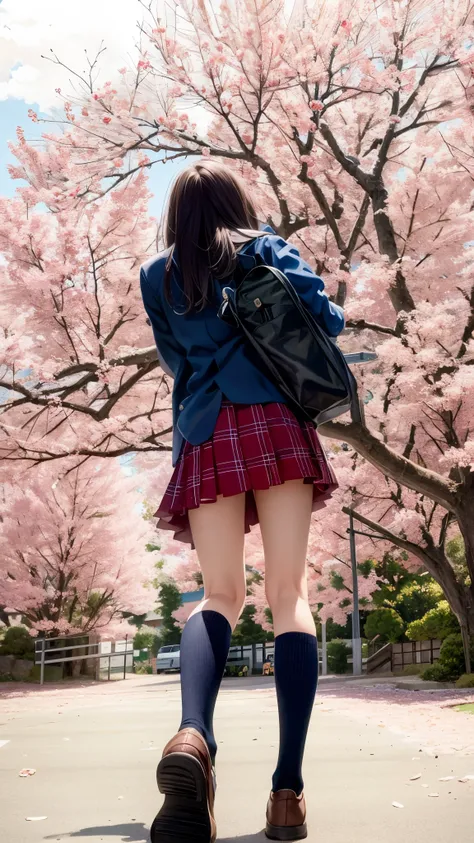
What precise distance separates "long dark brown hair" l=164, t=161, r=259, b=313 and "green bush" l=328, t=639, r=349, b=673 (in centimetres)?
2036

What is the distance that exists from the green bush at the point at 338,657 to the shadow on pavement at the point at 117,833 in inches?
796

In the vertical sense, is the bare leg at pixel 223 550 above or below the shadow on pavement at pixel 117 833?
above

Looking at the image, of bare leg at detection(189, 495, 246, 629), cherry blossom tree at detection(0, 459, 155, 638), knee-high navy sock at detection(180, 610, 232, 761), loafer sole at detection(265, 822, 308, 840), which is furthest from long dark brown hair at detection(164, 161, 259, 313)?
cherry blossom tree at detection(0, 459, 155, 638)

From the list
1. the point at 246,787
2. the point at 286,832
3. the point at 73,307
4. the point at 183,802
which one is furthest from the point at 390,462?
the point at 183,802

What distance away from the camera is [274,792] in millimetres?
1759

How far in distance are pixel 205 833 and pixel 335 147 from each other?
852 centimetres

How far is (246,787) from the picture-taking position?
2400 mm

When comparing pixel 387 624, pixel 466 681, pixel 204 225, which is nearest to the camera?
pixel 204 225

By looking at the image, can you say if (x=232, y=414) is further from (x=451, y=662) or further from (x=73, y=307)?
(x=451, y=662)

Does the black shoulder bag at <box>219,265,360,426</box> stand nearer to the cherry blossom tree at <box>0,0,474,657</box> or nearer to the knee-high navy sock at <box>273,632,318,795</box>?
the knee-high navy sock at <box>273,632,318,795</box>

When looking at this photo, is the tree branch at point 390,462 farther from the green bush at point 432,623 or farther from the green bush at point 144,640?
the green bush at point 144,640

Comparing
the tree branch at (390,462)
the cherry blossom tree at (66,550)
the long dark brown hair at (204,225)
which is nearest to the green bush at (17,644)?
the cherry blossom tree at (66,550)

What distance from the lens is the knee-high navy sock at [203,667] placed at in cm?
169

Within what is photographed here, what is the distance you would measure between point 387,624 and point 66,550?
7.91 meters
